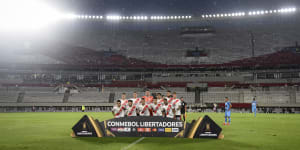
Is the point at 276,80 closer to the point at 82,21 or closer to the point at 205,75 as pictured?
the point at 205,75

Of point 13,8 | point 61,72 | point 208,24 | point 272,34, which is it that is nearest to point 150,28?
point 208,24

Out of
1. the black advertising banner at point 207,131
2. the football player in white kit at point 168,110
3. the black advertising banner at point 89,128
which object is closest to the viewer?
the black advertising banner at point 207,131

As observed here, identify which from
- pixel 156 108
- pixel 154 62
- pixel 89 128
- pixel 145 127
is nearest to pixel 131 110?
pixel 156 108

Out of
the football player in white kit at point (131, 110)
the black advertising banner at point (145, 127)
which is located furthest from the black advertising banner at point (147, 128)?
the football player in white kit at point (131, 110)

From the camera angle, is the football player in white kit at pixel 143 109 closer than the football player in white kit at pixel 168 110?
Yes

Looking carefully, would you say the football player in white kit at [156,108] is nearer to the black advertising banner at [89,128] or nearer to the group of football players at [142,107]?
the group of football players at [142,107]

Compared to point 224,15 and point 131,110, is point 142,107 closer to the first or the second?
point 131,110

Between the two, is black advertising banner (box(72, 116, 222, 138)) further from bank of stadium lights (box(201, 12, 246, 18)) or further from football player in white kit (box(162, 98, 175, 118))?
bank of stadium lights (box(201, 12, 246, 18))

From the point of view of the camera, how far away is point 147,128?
1116cm

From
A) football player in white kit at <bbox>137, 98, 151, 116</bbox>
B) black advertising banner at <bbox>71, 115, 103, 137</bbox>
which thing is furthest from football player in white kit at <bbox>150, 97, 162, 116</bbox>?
black advertising banner at <bbox>71, 115, 103, 137</bbox>

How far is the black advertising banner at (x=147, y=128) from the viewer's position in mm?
10836

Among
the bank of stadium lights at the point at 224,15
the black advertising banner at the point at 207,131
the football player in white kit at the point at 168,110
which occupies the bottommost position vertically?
the black advertising banner at the point at 207,131

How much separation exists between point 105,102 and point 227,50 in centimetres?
3217

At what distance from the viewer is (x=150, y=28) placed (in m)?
70.4
